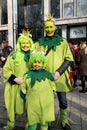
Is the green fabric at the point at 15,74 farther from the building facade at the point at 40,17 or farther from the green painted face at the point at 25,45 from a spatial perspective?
the building facade at the point at 40,17

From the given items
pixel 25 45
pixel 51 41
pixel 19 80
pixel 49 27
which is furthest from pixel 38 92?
pixel 49 27

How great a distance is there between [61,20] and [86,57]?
888 centimetres

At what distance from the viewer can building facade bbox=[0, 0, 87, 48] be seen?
56.1 feet

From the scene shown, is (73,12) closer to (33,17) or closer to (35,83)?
(33,17)

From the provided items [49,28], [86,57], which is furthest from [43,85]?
[86,57]

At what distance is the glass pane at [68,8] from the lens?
56.9 feet

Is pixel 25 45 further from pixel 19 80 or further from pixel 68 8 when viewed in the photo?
pixel 68 8

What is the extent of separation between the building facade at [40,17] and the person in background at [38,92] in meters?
12.1

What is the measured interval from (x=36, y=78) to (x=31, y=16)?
15521 mm

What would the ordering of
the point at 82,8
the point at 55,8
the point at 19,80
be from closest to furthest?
the point at 19,80 → the point at 82,8 → the point at 55,8

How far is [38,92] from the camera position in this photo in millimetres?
3896

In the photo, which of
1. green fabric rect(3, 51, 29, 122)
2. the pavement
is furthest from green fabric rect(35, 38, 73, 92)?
the pavement

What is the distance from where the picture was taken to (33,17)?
1888 cm

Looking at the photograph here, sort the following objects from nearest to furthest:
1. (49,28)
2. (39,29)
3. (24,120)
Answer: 1. (49,28)
2. (24,120)
3. (39,29)
